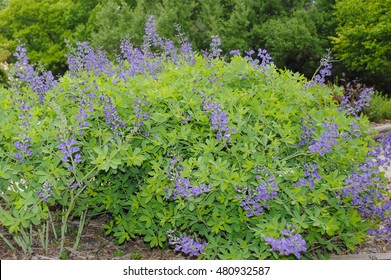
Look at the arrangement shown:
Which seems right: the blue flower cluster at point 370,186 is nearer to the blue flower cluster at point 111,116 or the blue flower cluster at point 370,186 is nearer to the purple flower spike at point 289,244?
the purple flower spike at point 289,244

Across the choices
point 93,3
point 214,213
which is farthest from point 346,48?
point 214,213

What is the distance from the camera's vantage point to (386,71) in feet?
61.4

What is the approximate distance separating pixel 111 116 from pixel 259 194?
1139 mm

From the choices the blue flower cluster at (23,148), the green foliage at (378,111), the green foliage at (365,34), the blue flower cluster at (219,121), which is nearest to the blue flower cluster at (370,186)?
the blue flower cluster at (219,121)

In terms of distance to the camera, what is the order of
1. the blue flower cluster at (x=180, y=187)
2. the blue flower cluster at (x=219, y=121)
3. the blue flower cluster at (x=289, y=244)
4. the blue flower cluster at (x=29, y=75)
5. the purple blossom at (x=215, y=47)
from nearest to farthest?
1. the blue flower cluster at (x=289, y=244)
2. the blue flower cluster at (x=180, y=187)
3. the blue flower cluster at (x=219, y=121)
4. the blue flower cluster at (x=29, y=75)
5. the purple blossom at (x=215, y=47)

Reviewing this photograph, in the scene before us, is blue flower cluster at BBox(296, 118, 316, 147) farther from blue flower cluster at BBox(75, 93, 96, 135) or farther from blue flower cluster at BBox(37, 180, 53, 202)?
blue flower cluster at BBox(37, 180, 53, 202)

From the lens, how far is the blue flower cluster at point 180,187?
139 inches

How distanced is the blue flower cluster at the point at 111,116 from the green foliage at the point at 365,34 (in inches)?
542

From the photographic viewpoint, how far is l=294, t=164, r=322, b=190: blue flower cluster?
368cm

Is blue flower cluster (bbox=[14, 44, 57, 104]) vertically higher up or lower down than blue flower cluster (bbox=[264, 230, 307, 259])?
higher up

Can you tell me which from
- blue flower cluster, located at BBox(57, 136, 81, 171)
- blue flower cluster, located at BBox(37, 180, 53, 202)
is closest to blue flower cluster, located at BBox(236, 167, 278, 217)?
blue flower cluster, located at BBox(57, 136, 81, 171)

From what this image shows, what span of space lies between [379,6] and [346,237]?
13964 millimetres

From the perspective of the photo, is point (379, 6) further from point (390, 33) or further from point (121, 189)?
point (121, 189)

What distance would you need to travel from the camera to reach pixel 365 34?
16688 mm
